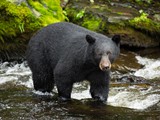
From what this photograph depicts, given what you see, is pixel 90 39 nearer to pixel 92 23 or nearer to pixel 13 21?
pixel 13 21

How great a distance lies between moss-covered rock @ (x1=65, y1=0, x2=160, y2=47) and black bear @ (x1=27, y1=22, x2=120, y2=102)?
5296 millimetres

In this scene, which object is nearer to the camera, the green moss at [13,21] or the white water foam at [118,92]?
the white water foam at [118,92]

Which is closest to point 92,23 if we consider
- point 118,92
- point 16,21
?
point 16,21

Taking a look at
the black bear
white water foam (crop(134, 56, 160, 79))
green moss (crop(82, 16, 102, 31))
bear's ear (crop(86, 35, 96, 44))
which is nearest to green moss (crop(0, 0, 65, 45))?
green moss (crop(82, 16, 102, 31))

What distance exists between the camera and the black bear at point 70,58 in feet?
24.8

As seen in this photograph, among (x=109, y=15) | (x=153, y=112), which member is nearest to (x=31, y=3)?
(x=109, y=15)

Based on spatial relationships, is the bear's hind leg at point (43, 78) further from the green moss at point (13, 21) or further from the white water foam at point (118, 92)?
the green moss at point (13, 21)

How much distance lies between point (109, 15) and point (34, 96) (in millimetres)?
6650

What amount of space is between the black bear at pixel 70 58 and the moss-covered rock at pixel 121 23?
5.30 m

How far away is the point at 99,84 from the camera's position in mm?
8453

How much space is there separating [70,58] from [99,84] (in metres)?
0.74

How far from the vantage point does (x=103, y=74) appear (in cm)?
821

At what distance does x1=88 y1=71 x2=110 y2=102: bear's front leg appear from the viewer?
324 inches

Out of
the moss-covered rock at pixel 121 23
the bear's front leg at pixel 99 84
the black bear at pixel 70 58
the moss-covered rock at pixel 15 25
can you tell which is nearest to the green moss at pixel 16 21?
the moss-covered rock at pixel 15 25
